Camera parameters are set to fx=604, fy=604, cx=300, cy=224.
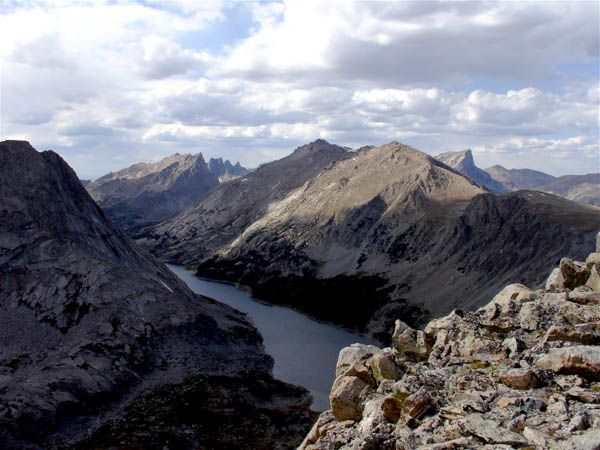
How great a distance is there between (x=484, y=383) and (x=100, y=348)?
73.7 metres

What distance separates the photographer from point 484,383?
71.1ft

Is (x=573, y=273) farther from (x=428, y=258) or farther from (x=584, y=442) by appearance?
(x=428, y=258)

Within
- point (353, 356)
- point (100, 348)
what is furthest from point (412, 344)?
point (100, 348)

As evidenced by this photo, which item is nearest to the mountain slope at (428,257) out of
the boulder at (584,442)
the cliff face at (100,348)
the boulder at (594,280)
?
the cliff face at (100,348)

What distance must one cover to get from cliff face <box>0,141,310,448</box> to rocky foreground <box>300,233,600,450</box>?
4887 centimetres

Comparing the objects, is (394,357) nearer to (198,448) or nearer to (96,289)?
(198,448)

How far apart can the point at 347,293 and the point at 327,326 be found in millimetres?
18526

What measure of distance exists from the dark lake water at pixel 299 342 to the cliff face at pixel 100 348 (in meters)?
4.18

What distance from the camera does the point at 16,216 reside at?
328ft

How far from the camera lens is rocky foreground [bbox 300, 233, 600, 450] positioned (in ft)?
59.5

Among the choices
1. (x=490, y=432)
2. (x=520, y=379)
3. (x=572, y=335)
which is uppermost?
(x=572, y=335)

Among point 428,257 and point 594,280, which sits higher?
point 594,280

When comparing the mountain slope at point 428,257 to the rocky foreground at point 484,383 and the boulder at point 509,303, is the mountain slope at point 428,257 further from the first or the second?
the rocky foreground at point 484,383

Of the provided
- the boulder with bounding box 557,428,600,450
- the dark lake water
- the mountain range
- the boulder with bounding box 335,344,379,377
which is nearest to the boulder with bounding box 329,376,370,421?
the boulder with bounding box 335,344,379,377
